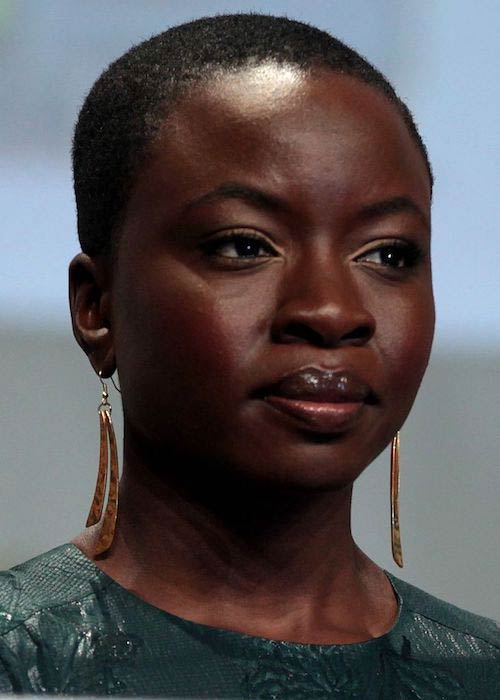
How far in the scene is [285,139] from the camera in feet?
4.89

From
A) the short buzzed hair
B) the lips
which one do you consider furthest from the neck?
the short buzzed hair

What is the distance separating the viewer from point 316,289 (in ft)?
4.78

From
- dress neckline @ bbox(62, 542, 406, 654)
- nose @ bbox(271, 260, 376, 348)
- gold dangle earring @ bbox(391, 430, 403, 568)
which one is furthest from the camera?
gold dangle earring @ bbox(391, 430, 403, 568)

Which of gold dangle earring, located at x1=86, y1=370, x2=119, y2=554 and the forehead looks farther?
gold dangle earring, located at x1=86, y1=370, x2=119, y2=554

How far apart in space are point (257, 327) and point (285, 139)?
16 cm

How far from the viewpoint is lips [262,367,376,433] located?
4.73 feet

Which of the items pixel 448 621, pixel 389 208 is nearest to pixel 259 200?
pixel 389 208

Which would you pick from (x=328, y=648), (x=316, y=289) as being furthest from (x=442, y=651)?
(x=316, y=289)

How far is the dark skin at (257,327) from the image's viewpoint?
146cm

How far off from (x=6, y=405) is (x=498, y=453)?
56 centimetres

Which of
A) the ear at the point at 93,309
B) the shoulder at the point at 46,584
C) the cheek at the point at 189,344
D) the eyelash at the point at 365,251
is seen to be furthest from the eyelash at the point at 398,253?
the shoulder at the point at 46,584

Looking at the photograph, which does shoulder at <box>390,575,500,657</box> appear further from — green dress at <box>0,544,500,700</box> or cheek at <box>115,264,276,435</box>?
cheek at <box>115,264,276,435</box>

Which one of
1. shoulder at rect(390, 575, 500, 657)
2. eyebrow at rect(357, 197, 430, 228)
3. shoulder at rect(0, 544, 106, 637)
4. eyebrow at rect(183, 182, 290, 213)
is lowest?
shoulder at rect(390, 575, 500, 657)

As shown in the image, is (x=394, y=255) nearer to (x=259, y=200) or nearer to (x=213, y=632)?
(x=259, y=200)
